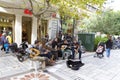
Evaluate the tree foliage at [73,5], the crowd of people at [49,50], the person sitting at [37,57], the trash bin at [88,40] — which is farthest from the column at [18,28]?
the person sitting at [37,57]

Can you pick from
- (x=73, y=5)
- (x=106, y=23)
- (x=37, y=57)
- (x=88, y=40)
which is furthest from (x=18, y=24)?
(x=106, y=23)

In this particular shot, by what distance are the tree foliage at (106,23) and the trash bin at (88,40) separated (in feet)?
21.9

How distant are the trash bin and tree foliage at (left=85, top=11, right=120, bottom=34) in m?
6.67

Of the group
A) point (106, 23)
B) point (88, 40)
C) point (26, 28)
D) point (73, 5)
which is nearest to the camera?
point (73, 5)

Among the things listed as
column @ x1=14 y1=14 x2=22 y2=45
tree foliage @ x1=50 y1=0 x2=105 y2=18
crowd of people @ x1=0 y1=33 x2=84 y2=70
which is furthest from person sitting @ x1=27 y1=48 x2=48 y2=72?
column @ x1=14 y1=14 x2=22 y2=45

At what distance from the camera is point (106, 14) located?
21.0 metres

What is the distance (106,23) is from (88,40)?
23.3 ft

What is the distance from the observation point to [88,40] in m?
14.6

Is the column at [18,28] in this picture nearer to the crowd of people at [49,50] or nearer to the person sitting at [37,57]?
the crowd of people at [49,50]

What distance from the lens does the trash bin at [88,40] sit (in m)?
14.5

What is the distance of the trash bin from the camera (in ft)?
47.6

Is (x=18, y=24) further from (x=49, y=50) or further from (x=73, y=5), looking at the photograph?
(x=49, y=50)

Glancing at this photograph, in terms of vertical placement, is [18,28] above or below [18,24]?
below

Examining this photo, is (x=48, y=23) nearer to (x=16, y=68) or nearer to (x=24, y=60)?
(x=24, y=60)
